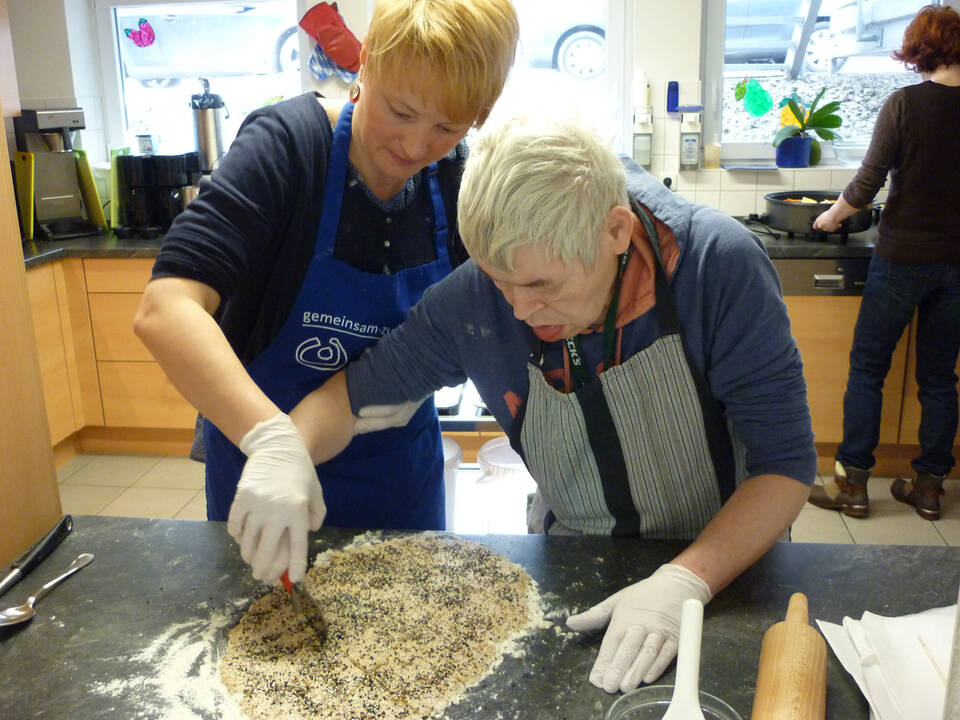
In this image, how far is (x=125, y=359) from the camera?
339 centimetres

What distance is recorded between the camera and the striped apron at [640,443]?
3.90 feet

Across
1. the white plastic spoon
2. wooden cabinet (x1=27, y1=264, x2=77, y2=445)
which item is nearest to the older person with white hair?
the white plastic spoon

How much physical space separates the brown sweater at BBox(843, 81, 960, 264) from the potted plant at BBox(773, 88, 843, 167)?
1.93 feet

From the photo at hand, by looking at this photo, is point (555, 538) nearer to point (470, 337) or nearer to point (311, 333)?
point (470, 337)

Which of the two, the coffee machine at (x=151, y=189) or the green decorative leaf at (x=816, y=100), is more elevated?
the green decorative leaf at (x=816, y=100)

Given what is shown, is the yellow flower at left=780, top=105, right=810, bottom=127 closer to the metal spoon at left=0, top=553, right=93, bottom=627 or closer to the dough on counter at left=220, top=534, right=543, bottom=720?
the dough on counter at left=220, top=534, right=543, bottom=720

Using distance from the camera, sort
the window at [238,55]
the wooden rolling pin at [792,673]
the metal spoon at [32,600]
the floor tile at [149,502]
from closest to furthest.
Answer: the wooden rolling pin at [792,673] < the metal spoon at [32,600] < the floor tile at [149,502] < the window at [238,55]

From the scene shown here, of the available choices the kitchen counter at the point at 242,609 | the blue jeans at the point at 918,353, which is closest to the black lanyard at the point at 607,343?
the kitchen counter at the point at 242,609

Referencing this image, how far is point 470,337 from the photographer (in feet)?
4.26

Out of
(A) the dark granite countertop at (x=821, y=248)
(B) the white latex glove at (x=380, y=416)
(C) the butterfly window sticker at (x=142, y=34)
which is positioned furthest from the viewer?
(C) the butterfly window sticker at (x=142, y=34)

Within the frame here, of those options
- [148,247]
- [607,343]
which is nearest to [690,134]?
[148,247]

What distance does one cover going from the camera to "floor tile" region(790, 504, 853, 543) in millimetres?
2811

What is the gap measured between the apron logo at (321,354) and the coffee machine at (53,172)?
240cm

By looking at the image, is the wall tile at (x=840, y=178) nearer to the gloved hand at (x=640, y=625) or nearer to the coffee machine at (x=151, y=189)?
the coffee machine at (x=151, y=189)
